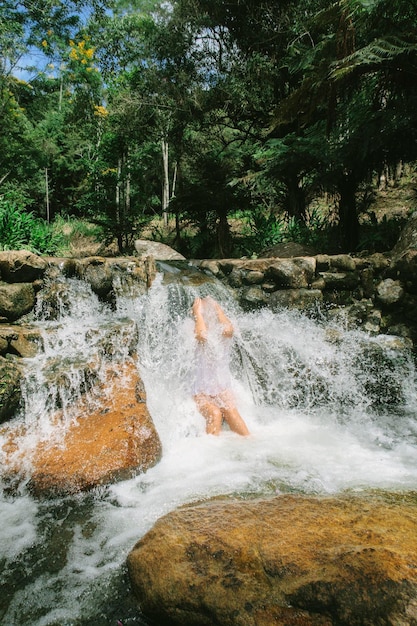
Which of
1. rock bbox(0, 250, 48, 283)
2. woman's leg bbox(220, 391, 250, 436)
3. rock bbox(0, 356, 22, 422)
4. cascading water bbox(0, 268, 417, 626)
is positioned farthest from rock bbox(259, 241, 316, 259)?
rock bbox(0, 356, 22, 422)

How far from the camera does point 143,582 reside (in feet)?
5.24

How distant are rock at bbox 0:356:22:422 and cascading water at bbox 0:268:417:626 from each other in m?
0.10

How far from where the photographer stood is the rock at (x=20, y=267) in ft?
16.9

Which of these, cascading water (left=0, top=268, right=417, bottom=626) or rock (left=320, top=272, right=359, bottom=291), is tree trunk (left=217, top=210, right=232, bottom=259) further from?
rock (left=320, top=272, right=359, bottom=291)

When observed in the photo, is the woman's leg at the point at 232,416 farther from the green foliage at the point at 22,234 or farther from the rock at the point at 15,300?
the green foliage at the point at 22,234

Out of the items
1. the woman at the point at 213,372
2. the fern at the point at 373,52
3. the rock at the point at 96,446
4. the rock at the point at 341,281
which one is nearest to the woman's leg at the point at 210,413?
the woman at the point at 213,372

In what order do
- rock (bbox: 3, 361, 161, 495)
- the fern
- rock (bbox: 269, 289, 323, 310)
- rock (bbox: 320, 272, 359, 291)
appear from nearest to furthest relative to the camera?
rock (bbox: 3, 361, 161, 495) → the fern → rock (bbox: 269, 289, 323, 310) → rock (bbox: 320, 272, 359, 291)

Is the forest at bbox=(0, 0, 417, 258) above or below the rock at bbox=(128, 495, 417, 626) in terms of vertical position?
above

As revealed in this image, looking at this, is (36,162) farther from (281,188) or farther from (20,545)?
(20,545)

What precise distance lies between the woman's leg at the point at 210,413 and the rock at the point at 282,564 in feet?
6.23

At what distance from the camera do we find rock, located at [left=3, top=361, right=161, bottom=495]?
275 centimetres

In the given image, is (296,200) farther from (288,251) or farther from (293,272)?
(293,272)

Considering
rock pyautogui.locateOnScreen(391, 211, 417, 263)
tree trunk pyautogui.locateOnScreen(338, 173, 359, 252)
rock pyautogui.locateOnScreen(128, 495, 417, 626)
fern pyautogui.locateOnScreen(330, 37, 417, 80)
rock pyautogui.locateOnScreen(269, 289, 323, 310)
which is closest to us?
rock pyautogui.locateOnScreen(128, 495, 417, 626)

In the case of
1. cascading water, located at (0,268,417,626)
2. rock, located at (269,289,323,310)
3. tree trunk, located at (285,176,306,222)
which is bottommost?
cascading water, located at (0,268,417,626)
